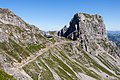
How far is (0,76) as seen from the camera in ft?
419

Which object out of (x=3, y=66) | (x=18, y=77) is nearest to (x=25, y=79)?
(x=18, y=77)

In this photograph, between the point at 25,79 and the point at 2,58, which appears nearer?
the point at 25,79

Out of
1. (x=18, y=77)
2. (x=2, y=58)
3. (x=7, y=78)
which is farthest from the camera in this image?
(x=2, y=58)

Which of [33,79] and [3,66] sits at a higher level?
[3,66]

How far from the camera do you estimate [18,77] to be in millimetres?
165250

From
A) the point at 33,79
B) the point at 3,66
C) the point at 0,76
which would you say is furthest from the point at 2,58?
the point at 0,76

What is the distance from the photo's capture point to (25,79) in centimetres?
16612

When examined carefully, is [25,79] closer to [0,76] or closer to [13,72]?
[13,72]

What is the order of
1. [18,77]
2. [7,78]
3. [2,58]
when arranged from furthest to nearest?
[2,58] → [18,77] → [7,78]

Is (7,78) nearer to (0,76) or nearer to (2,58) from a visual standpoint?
(0,76)

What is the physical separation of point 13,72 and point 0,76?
46204mm

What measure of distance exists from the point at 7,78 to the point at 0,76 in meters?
3.84

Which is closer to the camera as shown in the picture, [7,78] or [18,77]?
[7,78]

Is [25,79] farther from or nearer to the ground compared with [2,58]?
nearer to the ground
